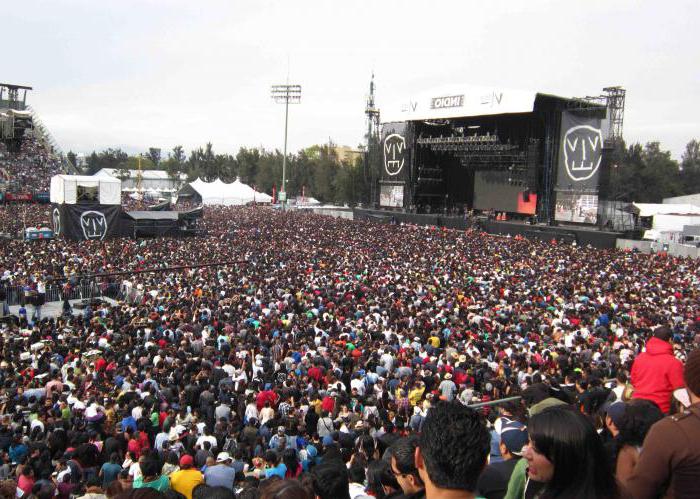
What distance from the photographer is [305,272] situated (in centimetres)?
1780

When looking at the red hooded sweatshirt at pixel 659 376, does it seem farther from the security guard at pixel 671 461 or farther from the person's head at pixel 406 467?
the person's head at pixel 406 467

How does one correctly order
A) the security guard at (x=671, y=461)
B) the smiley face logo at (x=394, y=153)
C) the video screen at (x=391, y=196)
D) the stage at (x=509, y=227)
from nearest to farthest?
1. the security guard at (x=671, y=461)
2. the stage at (x=509, y=227)
3. the smiley face logo at (x=394, y=153)
4. the video screen at (x=391, y=196)

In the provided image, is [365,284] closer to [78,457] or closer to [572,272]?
[572,272]

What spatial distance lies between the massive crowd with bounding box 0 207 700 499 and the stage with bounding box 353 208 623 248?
7.69 meters

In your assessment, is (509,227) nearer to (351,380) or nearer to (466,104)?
(466,104)

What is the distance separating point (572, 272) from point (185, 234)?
756 inches

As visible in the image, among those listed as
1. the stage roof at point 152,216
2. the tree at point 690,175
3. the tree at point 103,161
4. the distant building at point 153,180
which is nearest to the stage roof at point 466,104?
the stage roof at point 152,216

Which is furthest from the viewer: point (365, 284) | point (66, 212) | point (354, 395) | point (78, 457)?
point (66, 212)

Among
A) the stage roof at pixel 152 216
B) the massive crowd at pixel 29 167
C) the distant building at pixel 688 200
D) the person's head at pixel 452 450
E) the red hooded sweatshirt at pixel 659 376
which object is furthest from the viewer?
the distant building at pixel 688 200

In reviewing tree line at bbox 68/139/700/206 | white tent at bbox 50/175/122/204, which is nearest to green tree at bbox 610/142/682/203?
tree line at bbox 68/139/700/206

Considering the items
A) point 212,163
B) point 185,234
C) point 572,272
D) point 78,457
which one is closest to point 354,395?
point 78,457

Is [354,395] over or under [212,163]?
under

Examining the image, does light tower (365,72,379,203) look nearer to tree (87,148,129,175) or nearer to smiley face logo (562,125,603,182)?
smiley face logo (562,125,603,182)

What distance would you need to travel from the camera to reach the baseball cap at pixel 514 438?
3.10 metres
